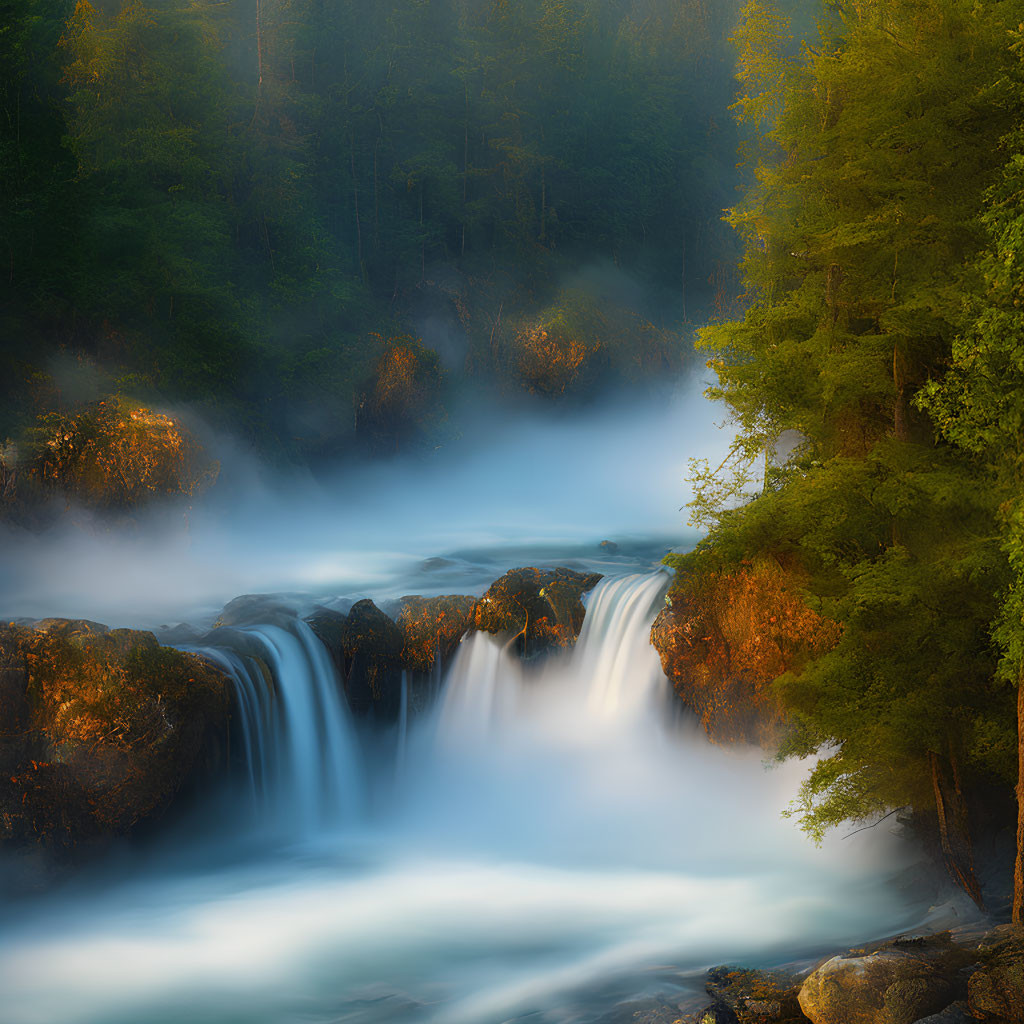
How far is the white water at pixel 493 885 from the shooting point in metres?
12.1

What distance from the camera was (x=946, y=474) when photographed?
1054 centimetres

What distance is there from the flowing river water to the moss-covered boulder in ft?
2.95

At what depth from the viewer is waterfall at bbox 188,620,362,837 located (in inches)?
664

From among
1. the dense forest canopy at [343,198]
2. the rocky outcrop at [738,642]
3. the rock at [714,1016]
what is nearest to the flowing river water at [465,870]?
the rock at [714,1016]

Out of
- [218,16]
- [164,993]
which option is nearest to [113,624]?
[164,993]

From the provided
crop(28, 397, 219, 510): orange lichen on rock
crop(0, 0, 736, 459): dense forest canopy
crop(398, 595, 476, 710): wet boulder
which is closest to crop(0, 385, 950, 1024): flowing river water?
crop(398, 595, 476, 710): wet boulder

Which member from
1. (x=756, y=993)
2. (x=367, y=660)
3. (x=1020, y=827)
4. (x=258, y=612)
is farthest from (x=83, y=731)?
(x=1020, y=827)

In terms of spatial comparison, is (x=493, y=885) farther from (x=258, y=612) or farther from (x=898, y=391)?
(x=898, y=391)

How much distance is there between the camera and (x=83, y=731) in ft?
47.2

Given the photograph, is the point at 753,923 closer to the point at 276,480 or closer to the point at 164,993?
the point at 164,993

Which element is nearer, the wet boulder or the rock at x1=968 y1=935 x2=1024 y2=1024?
the rock at x1=968 y1=935 x2=1024 y2=1024

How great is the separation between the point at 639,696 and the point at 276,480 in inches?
833

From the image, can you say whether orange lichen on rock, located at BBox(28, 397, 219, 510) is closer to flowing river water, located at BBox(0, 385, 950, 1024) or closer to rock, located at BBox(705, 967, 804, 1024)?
flowing river water, located at BBox(0, 385, 950, 1024)

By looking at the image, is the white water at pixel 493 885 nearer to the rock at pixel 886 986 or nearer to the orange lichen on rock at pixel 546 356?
the rock at pixel 886 986
